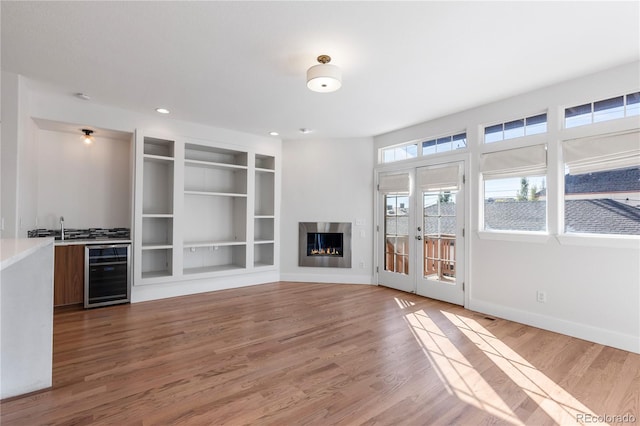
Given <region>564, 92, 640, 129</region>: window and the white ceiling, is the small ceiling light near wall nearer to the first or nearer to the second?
the white ceiling

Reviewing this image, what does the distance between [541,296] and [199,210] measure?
5128mm

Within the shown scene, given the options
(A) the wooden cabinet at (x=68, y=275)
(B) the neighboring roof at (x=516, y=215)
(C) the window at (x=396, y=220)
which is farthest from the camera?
(C) the window at (x=396, y=220)

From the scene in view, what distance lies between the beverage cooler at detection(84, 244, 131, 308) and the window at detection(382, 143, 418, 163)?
437 centimetres

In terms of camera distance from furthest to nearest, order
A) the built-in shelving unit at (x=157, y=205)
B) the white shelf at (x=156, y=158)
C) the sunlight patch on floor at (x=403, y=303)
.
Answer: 1. the built-in shelving unit at (x=157, y=205)
2. the white shelf at (x=156, y=158)
3. the sunlight patch on floor at (x=403, y=303)

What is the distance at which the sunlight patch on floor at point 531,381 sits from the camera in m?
1.92

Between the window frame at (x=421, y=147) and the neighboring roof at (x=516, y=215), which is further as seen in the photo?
the window frame at (x=421, y=147)

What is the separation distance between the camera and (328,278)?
5.61 m

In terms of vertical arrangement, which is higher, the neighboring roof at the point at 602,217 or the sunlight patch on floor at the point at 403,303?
the neighboring roof at the point at 602,217

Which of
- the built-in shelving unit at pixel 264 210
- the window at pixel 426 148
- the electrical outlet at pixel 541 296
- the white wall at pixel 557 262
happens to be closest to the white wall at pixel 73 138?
the built-in shelving unit at pixel 264 210

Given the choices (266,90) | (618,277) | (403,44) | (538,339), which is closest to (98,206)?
(266,90)

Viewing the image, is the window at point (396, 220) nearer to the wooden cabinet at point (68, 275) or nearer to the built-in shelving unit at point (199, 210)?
the built-in shelving unit at point (199, 210)

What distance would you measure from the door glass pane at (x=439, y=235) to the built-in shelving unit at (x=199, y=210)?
2721mm

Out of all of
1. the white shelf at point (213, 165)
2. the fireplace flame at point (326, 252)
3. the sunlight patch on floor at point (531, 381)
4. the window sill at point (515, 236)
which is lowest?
the sunlight patch on floor at point (531, 381)

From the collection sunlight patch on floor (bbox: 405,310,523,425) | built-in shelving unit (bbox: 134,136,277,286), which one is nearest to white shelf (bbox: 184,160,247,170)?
built-in shelving unit (bbox: 134,136,277,286)
